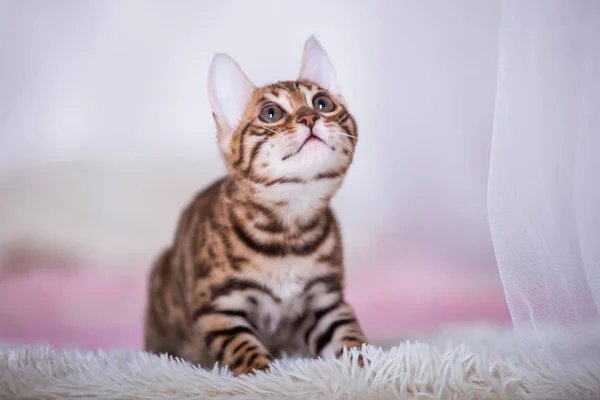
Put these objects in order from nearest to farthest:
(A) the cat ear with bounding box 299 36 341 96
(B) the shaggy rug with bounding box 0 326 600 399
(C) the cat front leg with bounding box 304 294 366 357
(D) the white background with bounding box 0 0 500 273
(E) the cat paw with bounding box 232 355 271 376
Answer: (B) the shaggy rug with bounding box 0 326 600 399 → (E) the cat paw with bounding box 232 355 271 376 → (C) the cat front leg with bounding box 304 294 366 357 → (A) the cat ear with bounding box 299 36 341 96 → (D) the white background with bounding box 0 0 500 273

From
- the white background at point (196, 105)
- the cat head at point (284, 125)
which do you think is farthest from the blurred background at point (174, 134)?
the cat head at point (284, 125)

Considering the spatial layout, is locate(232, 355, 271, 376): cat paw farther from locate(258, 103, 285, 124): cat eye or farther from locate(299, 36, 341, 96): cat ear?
locate(299, 36, 341, 96): cat ear

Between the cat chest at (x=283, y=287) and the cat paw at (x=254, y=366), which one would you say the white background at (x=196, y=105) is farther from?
the cat paw at (x=254, y=366)

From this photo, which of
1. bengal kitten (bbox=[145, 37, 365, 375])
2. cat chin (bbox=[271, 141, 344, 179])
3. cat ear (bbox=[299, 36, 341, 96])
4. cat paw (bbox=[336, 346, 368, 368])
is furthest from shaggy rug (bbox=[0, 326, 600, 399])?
cat ear (bbox=[299, 36, 341, 96])

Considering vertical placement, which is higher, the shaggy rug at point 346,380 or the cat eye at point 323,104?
the cat eye at point 323,104

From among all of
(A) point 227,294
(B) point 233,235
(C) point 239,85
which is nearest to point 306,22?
(C) point 239,85

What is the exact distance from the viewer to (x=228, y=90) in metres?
1.32

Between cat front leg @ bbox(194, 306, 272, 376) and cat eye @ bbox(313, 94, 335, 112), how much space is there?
17.5 inches

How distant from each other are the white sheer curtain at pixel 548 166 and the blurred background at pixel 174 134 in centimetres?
38

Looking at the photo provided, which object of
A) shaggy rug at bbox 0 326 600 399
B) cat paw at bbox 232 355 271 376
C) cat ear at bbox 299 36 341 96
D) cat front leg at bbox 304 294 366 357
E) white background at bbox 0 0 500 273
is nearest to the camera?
shaggy rug at bbox 0 326 600 399

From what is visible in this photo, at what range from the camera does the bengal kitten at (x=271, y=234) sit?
121 cm

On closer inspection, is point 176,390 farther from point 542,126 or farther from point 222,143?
point 542,126

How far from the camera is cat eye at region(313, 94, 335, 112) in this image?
1303mm

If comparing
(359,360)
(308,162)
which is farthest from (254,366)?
(308,162)
